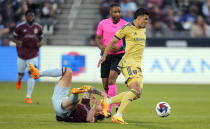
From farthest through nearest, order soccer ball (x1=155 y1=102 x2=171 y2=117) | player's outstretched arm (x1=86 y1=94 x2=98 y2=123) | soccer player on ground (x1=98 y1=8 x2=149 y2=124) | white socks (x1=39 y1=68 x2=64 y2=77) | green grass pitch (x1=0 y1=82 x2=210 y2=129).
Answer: soccer ball (x1=155 y1=102 x2=171 y2=117) → white socks (x1=39 y1=68 x2=64 y2=77) → soccer player on ground (x1=98 y1=8 x2=149 y2=124) → player's outstretched arm (x1=86 y1=94 x2=98 y2=123) → green grass pitch (x1=0 y1=82 x2=210 y2=129)

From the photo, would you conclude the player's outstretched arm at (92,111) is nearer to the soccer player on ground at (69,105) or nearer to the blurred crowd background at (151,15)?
the soccer player on ground at (69,105)

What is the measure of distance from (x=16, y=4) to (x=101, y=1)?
4.46m

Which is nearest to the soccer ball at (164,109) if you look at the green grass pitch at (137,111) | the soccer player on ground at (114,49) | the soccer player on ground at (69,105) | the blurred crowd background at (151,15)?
the green grass pitch at (137,111)

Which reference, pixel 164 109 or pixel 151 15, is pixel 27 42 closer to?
pixel 164 109

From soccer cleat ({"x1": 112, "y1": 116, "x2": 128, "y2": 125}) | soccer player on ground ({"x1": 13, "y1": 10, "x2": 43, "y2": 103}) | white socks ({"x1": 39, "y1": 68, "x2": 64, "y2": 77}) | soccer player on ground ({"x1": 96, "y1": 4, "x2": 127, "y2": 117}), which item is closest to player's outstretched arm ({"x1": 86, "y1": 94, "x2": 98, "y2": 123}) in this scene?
soccer cleat ({"x1": 112, "y1": 116, "x2": 128, "y2": 125})

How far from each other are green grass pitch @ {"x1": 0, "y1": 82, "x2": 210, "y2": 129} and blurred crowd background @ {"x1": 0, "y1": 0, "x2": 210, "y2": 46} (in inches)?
Answer: 179

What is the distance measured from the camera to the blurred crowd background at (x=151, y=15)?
26.2m

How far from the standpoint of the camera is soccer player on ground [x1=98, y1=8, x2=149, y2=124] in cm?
1105

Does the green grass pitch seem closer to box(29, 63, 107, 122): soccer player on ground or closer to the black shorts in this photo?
box(29, 63, 107, 122): soccer player on ground

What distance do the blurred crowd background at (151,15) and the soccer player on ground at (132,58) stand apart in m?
14.2

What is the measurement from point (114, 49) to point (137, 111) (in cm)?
198

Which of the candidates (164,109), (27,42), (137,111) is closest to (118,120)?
(164,109)

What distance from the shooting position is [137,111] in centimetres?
1420

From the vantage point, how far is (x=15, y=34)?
57.1 feet
